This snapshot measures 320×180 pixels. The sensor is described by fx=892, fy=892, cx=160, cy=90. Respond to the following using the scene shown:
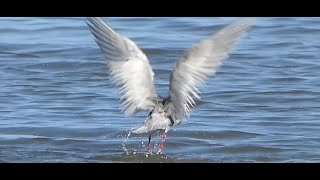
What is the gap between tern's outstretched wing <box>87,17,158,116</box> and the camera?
614 centimetres

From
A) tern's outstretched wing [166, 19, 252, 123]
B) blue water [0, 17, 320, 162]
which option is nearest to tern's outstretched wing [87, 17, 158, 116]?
tern's outstretched wing [166, 19, 252, 123]

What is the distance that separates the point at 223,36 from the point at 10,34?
8460 mm

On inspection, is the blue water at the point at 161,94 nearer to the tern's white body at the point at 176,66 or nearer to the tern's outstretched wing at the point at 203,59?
the tern's white body at the point at 176,66

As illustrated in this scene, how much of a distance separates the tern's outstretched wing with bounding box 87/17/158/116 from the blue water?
0.58 meters

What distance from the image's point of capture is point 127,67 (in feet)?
21.0

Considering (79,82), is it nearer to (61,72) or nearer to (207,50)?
(61,72)

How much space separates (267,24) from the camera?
587 inches

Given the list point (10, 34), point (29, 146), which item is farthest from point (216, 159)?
point (10, 34)

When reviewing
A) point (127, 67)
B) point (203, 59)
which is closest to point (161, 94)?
point (127, 67)

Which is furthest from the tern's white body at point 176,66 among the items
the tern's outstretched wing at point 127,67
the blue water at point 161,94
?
the blue water at point 161,94

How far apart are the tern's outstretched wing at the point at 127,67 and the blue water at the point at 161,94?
1.90ft

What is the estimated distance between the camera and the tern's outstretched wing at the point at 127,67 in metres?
6.14

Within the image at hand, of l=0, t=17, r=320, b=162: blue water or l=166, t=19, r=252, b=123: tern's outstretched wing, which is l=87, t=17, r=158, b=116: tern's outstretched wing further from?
l=0, t=17, r=320, b=162: blue water

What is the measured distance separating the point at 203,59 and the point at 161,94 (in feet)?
12.1
